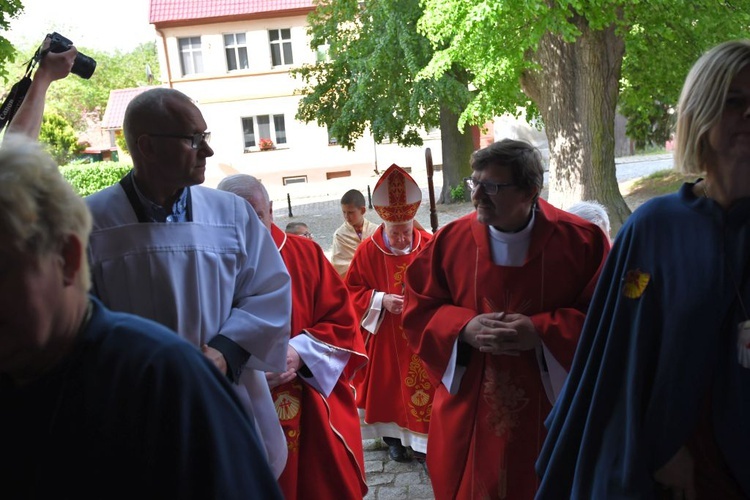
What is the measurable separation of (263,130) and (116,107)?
17.1 m

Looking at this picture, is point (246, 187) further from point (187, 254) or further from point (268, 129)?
point (268, 129)

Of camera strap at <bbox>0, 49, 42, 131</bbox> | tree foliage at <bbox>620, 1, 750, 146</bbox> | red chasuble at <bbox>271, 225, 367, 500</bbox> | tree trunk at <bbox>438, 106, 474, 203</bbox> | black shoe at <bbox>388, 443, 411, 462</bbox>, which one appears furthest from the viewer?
tree trunk at <bbox>438, 106, 474, 203</bbox>

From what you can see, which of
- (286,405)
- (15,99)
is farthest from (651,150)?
(15,99)

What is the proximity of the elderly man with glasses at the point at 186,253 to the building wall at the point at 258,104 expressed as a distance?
88.8 feet

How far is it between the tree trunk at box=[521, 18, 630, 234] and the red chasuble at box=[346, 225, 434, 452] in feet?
27.1

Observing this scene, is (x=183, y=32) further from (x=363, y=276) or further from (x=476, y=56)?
(x=363, y=276)

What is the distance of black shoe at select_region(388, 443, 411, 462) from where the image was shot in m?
5.71

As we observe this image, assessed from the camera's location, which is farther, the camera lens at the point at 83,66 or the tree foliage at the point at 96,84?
the tree foliage at the point at 96,84

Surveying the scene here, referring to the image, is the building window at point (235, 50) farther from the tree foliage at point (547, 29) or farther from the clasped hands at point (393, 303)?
the clasped hands at point (393, 303)

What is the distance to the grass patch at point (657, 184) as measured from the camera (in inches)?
746

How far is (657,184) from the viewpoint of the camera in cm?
2005

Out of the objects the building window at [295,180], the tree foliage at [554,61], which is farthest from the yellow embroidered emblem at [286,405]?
the building window at [295,180]

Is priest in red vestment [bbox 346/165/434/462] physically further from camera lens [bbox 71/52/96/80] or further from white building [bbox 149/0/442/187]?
white building [bbox 149/0/442/187]

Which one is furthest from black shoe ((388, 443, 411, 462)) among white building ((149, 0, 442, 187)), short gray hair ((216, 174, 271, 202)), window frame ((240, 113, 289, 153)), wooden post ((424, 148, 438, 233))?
window frame ((240, 113, 289, 153))
